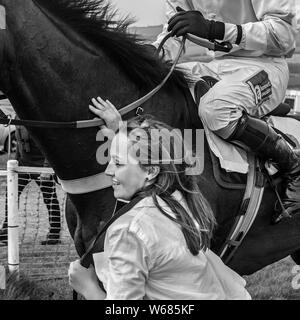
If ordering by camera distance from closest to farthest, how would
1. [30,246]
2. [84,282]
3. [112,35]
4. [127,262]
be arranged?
[127,262]
[84,282]
[112,35]
[30,246]

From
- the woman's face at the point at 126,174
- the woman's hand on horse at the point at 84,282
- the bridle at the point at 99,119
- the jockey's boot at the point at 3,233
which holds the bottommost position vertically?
the jockey's boot at the point at 3,233

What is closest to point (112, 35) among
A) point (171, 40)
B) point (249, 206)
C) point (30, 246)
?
point (171, 40)

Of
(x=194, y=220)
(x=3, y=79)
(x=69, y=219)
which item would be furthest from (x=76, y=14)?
(x=194, y=220)

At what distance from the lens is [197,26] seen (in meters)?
3.34

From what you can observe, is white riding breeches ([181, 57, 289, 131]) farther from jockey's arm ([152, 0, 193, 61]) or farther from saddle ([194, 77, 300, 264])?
jockey's arm ([152, 0, 193, 61])

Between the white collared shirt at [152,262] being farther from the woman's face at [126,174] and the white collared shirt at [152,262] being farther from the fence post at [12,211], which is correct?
the fence post at [12,211]

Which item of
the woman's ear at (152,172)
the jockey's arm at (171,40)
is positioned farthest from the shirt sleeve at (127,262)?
the jockey's arm at (171,40)

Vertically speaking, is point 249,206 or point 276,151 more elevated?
point 276,151

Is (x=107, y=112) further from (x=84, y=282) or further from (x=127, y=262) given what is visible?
(x=127, y=262)

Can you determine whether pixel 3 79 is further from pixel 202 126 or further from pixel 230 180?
pixel 230 180

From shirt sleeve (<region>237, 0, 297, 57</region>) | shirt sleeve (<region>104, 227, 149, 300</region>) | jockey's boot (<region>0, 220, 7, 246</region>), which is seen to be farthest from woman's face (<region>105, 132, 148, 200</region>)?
jockey's boot (<region>0, 220, 7, 246</region>)

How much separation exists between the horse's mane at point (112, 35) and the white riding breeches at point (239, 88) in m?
0.23

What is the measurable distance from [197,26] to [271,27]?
0.39 metres

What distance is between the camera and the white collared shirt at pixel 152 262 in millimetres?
2086
